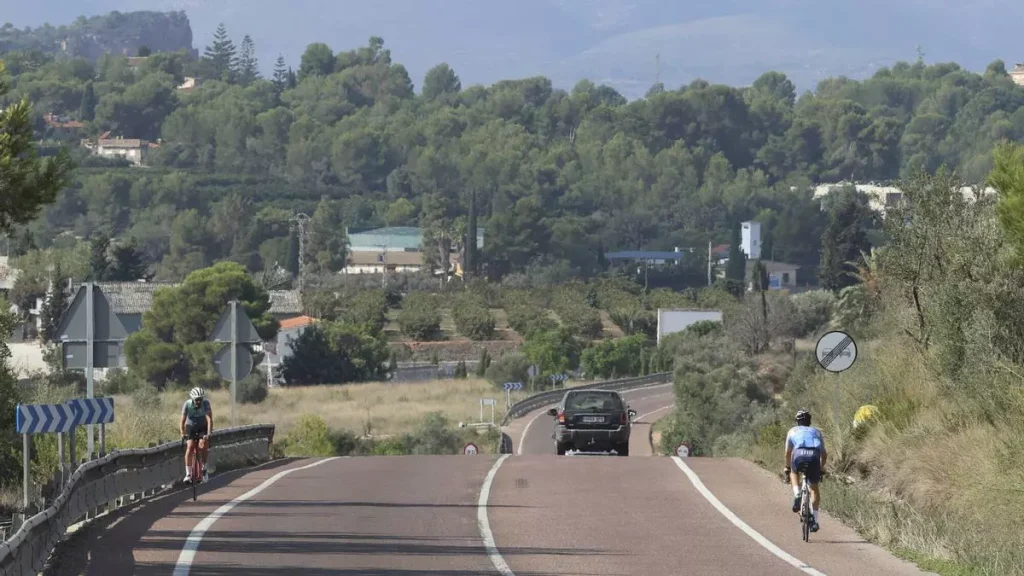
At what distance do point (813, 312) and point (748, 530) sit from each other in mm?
66430

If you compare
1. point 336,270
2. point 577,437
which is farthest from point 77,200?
point 577,437

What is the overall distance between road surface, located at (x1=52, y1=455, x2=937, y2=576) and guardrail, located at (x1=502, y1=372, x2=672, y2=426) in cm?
3974

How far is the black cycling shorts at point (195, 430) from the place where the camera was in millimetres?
21188

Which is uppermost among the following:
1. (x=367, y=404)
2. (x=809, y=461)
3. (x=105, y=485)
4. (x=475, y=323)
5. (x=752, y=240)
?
(x=752, y=240)

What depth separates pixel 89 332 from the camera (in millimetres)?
21156

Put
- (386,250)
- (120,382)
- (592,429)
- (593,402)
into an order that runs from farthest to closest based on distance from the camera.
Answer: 1. (386,250)
2. (120,382)
3. (593,402)
4. (592,429)

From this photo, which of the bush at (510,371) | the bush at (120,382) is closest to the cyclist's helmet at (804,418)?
the bush at (120,382)

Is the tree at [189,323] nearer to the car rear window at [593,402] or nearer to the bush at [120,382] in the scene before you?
the bush at [120,382]

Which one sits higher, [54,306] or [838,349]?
[838,349]

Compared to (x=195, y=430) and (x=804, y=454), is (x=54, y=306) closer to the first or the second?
(x=195, y=430)

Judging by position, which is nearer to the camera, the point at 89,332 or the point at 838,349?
the point at 89,332

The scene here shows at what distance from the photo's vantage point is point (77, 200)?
552 feet

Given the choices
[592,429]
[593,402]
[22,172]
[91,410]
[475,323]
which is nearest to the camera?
[22,172]

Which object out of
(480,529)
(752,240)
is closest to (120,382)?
(480,529)
